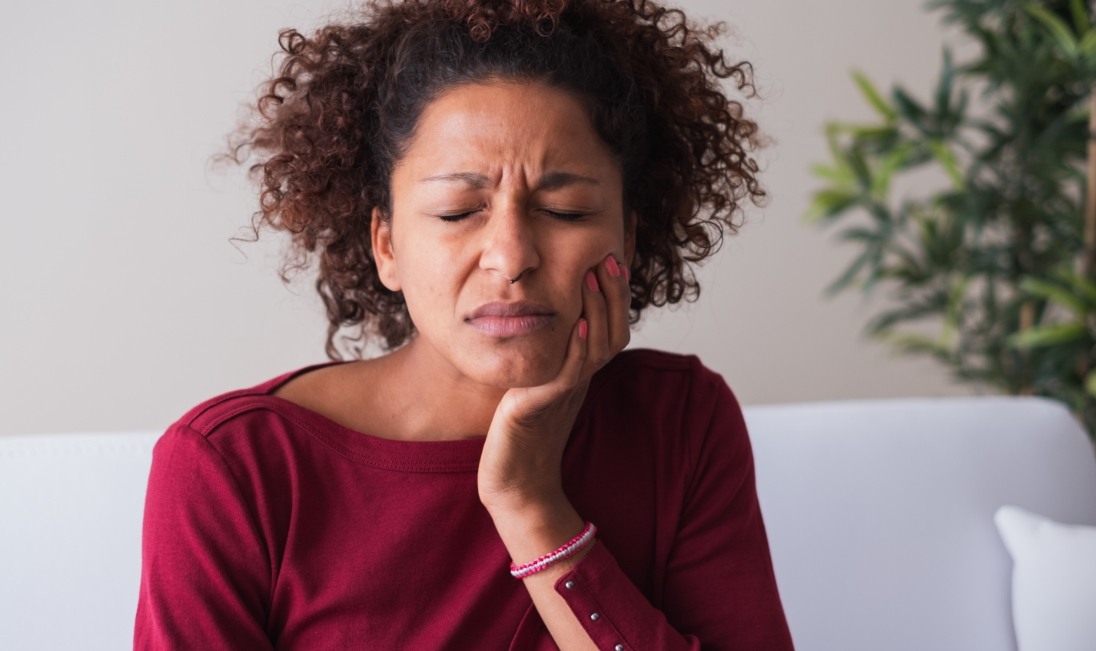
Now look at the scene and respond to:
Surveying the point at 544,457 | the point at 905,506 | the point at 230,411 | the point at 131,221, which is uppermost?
the point at 131,221

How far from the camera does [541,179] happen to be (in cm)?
127

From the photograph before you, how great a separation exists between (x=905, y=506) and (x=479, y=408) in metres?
0.82

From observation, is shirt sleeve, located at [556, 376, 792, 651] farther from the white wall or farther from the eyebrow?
the white wall

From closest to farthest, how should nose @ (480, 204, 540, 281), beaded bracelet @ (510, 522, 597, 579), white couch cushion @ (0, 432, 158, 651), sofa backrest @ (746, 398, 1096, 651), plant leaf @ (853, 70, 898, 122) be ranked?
1. nose @ (480, 204, 540, 281)
2. beaded bracelet @ (510, 522, 597, 579)
3. white couch cushion @ (0, 432, 158, 651)
4. sofa backrest @ (746, 398, 1096, 651)
5. plant leaf @ (853, 70, 898, 122)

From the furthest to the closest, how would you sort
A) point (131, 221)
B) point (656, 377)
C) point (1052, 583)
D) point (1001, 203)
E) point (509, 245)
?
point (1001, 203) → point (131, 221) → point (1052, 583) → point (656, 377) → point (509, 245)

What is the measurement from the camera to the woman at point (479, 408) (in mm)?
1273

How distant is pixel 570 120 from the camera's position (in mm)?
1311

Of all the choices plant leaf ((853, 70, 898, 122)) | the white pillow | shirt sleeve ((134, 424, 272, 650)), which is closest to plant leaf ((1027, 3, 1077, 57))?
plant leaf ((853, 70, 898, 122))

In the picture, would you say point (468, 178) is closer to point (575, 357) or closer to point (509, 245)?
point (509, 245)

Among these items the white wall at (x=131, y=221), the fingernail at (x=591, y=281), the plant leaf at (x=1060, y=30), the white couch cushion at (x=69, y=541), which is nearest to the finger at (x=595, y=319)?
the fingernail at (x=591, y=281)

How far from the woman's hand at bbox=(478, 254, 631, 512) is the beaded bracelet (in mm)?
52

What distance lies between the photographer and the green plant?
302 centimetres

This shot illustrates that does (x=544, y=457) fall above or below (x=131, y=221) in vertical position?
below

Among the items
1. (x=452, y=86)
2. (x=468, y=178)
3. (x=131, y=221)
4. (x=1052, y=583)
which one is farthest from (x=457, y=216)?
(x=131, y=221)
